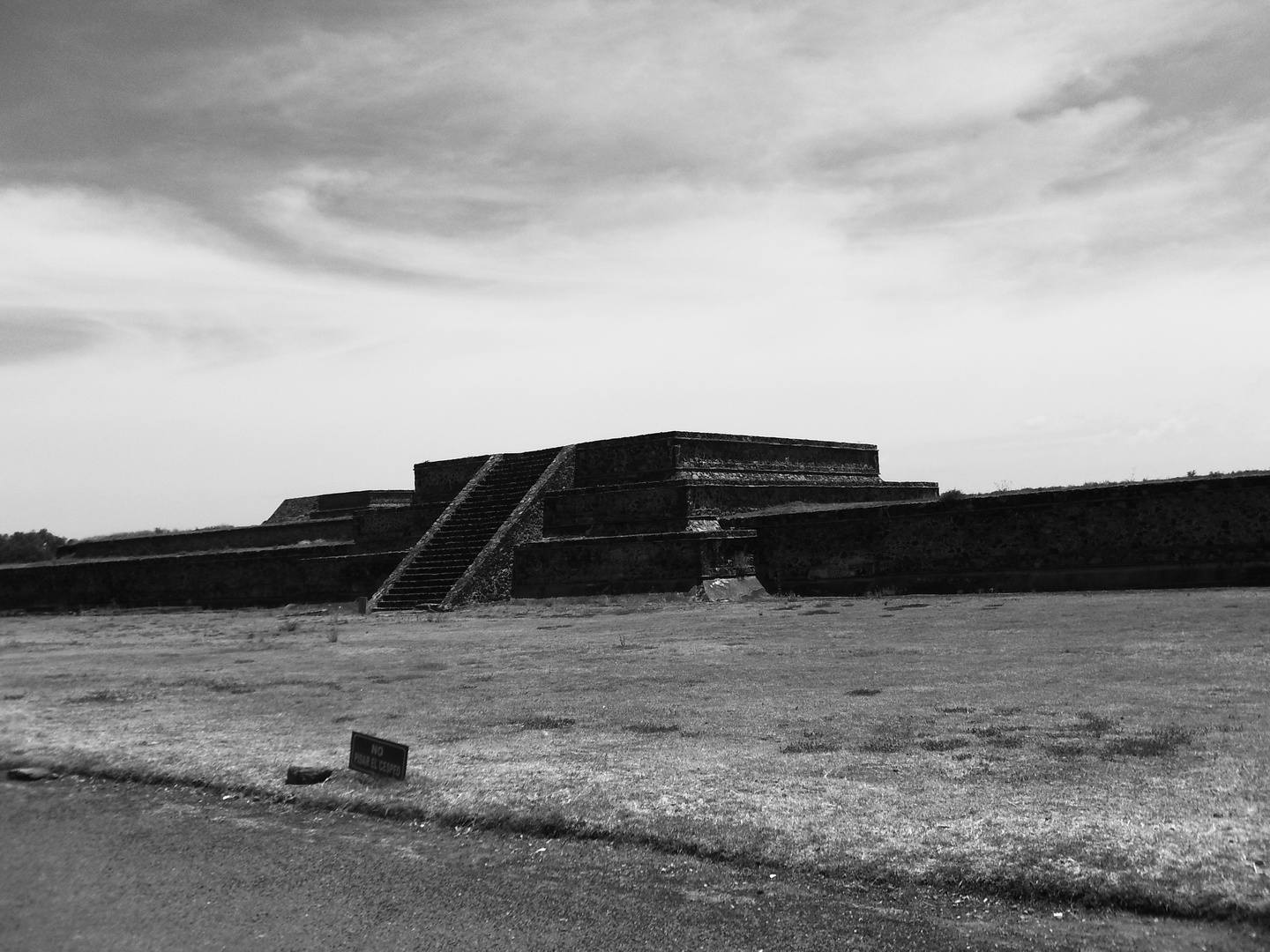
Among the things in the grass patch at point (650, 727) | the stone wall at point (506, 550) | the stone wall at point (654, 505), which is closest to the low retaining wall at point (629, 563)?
the stone wall at point (506, 550)

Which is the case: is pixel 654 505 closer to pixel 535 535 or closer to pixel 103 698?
pixel 535 535

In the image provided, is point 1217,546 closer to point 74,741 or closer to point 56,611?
point 74,741

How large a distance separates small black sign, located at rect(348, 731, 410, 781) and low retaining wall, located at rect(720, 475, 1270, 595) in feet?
42.4

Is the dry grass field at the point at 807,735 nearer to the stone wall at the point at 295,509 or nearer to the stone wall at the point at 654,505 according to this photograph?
the stone wall at the point at 654,505

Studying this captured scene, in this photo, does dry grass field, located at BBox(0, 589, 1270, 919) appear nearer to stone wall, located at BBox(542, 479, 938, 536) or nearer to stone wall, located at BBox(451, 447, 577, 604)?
stone wall, located at BBox(451, 447, 577, 604)

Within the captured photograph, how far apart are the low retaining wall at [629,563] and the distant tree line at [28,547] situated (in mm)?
23397

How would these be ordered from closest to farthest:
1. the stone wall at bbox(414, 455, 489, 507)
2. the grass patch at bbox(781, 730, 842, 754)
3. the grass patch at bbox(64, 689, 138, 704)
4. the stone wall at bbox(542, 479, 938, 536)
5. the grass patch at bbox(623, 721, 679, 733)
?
the grass patch at bbox(781, 730, 842, 754)
the grass patch at bbox(623, 721, 679, 733)
the grass patch at bbox(64, 689, 138, 704)
the stone wall at bbox(542, 479, 938, 536)
the stone wall at bbox(414, 455, 489, 507)

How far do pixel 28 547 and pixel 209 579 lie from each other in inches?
909

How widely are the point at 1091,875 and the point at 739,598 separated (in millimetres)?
14827

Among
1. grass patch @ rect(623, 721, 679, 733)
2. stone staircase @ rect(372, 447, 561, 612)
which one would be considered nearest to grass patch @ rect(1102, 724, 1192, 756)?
grass patch @ rect(623, 721, 679, 733)

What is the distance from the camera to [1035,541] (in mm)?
16625

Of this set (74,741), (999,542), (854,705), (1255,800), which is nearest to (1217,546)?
(999,542)

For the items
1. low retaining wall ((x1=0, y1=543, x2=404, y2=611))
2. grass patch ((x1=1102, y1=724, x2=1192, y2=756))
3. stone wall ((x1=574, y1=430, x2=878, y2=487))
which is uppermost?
stone wall ((x1=574, y1=430, x2=878, y2=487))

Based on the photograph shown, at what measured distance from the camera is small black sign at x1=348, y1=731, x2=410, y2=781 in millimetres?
5477
